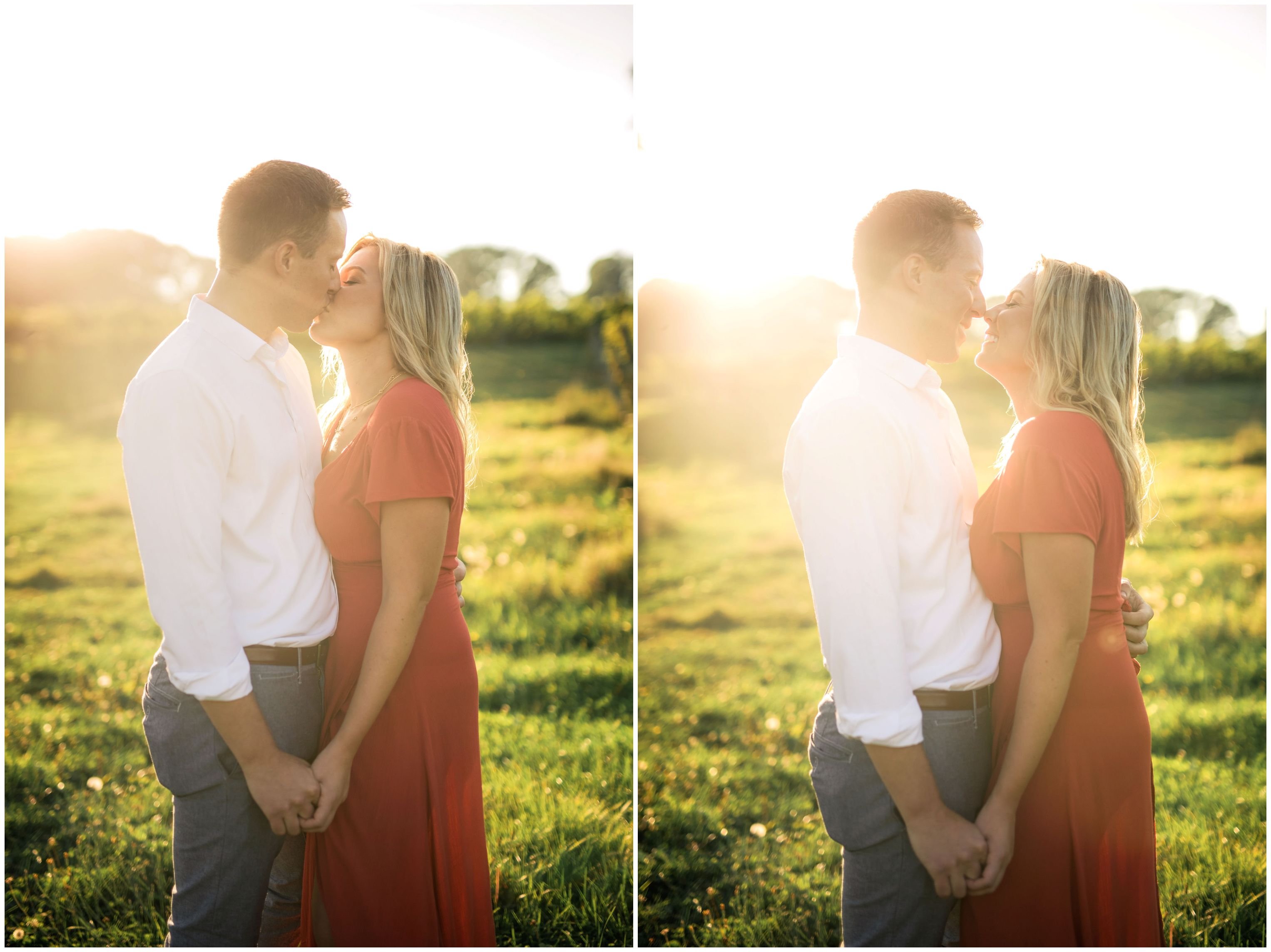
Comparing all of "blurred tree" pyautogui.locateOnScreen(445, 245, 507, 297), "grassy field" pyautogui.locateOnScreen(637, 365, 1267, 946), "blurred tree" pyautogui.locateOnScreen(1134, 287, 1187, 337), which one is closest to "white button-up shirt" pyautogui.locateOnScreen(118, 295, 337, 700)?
"grassy field" pyautogui.locateOnScreen(637, 365, 1267, 946)

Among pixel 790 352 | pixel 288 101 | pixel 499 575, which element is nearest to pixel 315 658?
pixel 288 101

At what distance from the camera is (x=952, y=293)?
5.70 ft

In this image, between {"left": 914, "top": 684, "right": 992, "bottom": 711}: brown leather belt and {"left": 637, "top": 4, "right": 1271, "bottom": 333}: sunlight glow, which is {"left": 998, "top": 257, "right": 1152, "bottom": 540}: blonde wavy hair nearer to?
{"left": 914, "top": 684, "right": 992, "bottom": 711}: brown leather belt

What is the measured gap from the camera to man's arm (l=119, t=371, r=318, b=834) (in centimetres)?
156

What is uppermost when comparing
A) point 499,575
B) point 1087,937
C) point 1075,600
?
point 1075,600

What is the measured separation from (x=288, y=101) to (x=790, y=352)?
266 centimetres

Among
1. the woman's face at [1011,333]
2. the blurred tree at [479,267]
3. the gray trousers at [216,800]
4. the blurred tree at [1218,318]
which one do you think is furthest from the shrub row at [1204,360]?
the gray trousers at [216,800]

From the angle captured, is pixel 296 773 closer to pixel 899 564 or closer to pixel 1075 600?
pixel 899 564

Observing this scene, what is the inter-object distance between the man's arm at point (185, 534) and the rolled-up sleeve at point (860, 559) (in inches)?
45.4

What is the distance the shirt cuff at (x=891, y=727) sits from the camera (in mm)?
1516

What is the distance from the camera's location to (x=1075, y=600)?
1582mm

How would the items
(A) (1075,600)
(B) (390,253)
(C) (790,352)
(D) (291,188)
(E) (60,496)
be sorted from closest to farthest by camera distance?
(A) (1075,600)
(D) (291,188)
(B) (390,253)
(C) (790,352)
(E) (60,496)

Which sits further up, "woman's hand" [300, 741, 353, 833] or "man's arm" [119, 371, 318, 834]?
"man's arm" [119, 371, 318, 834]

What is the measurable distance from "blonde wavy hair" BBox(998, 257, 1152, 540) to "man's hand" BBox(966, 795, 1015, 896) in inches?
25.4
